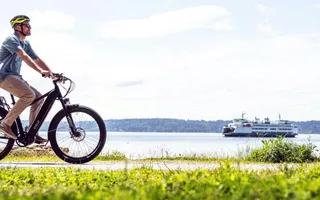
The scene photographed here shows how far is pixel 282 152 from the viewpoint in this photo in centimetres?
1162

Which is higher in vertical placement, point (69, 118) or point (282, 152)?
point (69, 118)

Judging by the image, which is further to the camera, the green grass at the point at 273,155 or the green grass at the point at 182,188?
the green grass at the point at 273,155

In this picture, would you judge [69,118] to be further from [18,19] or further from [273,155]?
[273,155]

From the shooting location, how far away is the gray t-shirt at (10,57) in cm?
920

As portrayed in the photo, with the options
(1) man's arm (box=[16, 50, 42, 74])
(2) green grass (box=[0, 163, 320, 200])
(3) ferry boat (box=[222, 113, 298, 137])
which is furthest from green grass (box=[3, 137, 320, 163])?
(3) ferry boat (box=[222, 113, 298, 137])

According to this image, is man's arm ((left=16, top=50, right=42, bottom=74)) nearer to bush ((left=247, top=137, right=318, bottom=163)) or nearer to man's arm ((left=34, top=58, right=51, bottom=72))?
man's arm ((left=34, top=58, right=51, bottom=72))

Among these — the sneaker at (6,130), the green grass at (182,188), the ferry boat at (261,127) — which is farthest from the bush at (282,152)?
the ferry boat at (261,127)

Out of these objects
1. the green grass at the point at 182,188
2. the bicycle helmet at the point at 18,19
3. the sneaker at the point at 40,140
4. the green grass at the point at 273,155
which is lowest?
the green grass at the point at 182,188

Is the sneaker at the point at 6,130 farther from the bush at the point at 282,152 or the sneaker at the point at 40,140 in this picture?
the bush at the point at 282,152

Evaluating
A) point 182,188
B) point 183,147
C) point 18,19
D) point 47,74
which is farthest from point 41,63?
point 183,147

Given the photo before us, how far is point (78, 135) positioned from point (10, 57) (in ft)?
5.44

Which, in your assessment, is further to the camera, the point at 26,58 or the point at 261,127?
the point at 261,127

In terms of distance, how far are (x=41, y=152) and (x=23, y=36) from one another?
4.84 meters

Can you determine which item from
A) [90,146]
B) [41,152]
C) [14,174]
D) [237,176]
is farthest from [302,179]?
[41,152]
